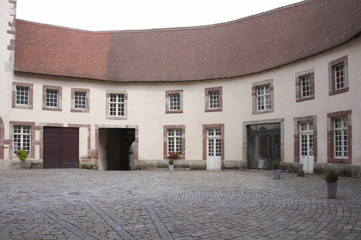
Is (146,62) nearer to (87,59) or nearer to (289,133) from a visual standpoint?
(87,59)

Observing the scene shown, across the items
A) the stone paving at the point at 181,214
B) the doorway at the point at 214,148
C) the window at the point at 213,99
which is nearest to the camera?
the stone paving at the point at 181,214

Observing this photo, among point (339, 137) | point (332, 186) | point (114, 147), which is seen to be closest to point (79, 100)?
point (114, 147)

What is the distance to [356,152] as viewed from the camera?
42.4ft

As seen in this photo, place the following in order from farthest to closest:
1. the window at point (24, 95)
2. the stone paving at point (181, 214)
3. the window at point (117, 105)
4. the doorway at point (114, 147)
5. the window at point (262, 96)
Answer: the doorway at point (114, 147) < the window at point (117, 105) < the window at point (24, 95) < the window at point (262, 96) < the stone paving at point (181, 214)

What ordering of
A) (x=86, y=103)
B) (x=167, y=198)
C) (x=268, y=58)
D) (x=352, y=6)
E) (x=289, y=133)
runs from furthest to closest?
(x=86, y=103)
(x=268, y=58)
(x=289, y=133)
(x=352, y=6)
(x=167, y=198)

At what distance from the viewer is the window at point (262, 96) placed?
17656 mm

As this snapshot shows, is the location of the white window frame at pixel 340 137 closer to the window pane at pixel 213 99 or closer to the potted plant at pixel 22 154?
the window pane at pixel 213 99

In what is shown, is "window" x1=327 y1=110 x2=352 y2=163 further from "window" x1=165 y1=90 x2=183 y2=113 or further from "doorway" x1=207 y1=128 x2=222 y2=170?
"window" x1=165 y1=90 x2=183 y2=113

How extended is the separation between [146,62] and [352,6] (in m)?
11.8

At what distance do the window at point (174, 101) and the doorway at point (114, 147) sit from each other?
450 centimetres

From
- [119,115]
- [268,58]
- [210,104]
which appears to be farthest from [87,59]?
[268,58]

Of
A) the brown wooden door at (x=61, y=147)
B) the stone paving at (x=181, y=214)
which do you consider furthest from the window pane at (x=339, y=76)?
the brown wooden door at (x=61, y=147)

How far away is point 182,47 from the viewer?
2192 cm

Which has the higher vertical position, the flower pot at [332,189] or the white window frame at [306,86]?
the white window frame at [306,86]
